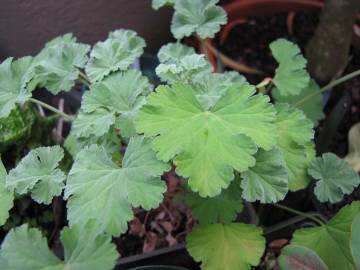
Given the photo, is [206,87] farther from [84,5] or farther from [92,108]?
[84,5]

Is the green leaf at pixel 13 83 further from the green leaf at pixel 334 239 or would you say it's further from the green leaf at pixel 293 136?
the green leaf at pixel 334 239

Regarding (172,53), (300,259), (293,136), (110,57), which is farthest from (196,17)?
(300,259)

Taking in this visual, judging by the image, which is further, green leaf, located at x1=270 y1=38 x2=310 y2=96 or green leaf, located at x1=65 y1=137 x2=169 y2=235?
green leaf, located at x1=270 y1=38 x2=310 y2=96

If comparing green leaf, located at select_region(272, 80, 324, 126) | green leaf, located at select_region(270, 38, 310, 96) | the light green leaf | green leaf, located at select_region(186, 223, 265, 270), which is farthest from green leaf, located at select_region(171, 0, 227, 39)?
green leaf, located at select_region(186, 223, 265, 270)

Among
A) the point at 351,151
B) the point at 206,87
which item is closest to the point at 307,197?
the point at 351,151

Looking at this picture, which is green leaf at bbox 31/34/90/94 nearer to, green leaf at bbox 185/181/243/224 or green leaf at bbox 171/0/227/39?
green leaf at bbox 171/0/227/39
